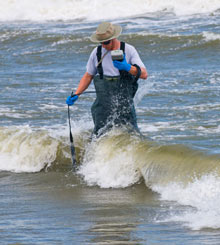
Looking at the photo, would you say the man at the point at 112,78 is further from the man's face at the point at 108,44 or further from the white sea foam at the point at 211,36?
the white sea foam at the point at 211,36

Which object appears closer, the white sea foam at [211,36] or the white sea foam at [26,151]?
the white sea foam at [26,151]

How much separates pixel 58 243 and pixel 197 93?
813 cm

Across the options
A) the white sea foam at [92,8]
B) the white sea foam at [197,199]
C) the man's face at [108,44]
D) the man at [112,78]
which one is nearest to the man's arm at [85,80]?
the man at [112,78]

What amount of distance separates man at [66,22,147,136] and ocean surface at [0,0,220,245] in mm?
255

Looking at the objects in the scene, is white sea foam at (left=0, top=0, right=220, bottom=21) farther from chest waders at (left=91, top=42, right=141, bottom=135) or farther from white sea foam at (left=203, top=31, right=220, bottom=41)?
chest waders at (left=91, top=42, right=141, bottom=135)

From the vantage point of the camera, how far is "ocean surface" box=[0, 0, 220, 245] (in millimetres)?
5422

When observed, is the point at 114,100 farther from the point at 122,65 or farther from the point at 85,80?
the point at 122,65

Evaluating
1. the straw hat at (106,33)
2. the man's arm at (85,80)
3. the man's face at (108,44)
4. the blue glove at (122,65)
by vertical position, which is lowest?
the man's arm at (85,80)

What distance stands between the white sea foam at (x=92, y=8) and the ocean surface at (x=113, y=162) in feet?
29.8

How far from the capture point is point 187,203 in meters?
6.07

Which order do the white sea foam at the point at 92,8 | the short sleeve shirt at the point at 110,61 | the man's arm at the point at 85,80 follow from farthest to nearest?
the white sea foam at the point at 92,8, the man's arm at the point at 85,80, the short sleeve shirt at the point at 110,61

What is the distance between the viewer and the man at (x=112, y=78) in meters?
6.59

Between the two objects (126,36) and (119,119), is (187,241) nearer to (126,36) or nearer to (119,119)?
(119,119)

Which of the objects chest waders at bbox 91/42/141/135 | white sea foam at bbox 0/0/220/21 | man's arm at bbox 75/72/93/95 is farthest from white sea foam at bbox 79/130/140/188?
white sea foam at bbox 0/0/220/21
